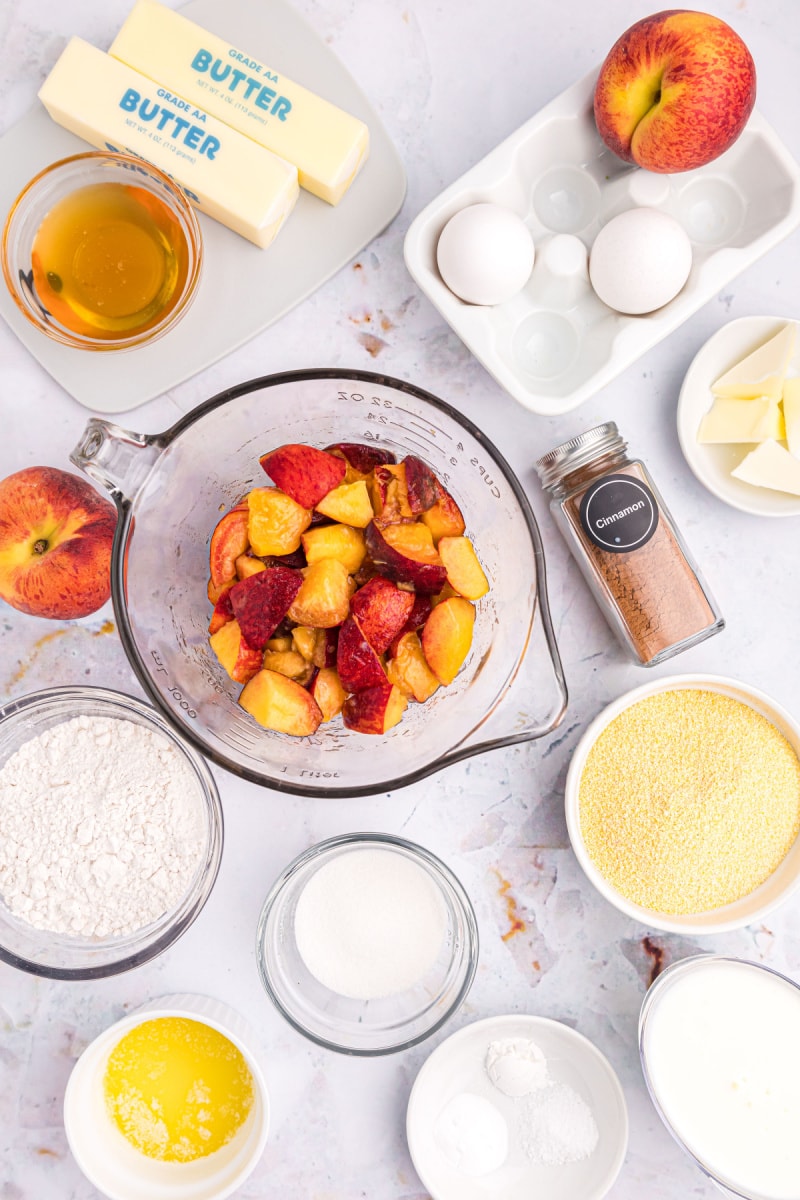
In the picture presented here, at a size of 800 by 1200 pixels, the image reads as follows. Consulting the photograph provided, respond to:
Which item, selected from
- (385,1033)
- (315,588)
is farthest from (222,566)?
(385,1033)

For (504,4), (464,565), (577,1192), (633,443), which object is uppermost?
(504,4)

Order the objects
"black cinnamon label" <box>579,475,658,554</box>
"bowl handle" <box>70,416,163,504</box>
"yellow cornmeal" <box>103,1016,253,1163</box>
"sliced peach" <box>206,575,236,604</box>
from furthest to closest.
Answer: "yellow cornmeal" <box>103,1016,253,1163</box>, "black cinnamon label" <box>579,475,658,554</box>, "sliced peach" <box>206,575,236,604</box>, "bowl handle" <box>70,416,163,504</box>

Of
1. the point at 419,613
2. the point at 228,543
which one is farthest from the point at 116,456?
the point at 419,613

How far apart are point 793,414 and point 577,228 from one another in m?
0.37

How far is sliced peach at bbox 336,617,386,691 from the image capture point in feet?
2.99

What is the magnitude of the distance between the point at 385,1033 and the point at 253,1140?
0.71 ft

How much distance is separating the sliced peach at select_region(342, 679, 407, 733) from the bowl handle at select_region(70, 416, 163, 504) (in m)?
0.32

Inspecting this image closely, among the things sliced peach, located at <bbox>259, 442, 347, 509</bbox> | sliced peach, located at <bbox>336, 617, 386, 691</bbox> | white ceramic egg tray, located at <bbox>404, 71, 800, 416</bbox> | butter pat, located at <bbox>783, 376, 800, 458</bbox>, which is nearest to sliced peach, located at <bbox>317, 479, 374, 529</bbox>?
sliced peach, located at <bbox>259, 442, 347, 509</bbox>

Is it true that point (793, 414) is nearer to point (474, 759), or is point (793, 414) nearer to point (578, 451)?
point (578, 451)

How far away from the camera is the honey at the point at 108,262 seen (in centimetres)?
110

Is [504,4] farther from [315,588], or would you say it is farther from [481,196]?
[315,588]

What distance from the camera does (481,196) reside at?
1074 millimetres

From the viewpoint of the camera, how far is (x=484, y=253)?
101 cm

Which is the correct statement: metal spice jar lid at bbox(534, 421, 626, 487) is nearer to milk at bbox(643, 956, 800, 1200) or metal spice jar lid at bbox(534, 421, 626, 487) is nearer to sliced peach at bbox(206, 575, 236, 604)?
sliced peach at bbox(206, 575, 236, 604)
